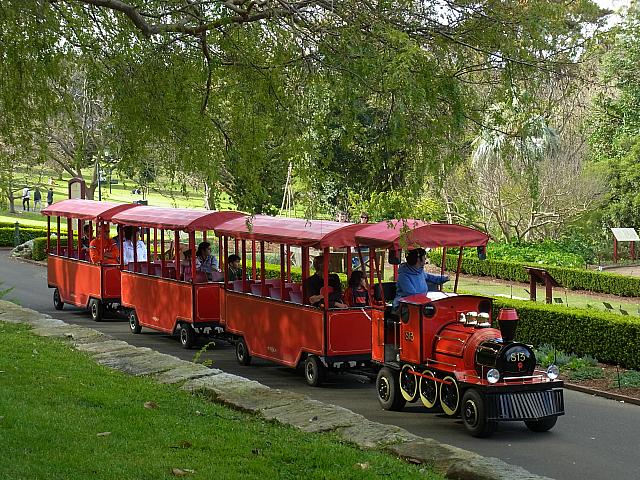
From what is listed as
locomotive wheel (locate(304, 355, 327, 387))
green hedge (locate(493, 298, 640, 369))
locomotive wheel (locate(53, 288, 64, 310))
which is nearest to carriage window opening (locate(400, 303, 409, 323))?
locomotive wheel (locate(304, 355, 327, 387))

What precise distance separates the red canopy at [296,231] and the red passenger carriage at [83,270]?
6461 millimetres

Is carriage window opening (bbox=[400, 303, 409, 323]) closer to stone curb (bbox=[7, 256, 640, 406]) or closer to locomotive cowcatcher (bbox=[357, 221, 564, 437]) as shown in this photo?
locomotive cowcatcher (bbox=[357, 221, 564, 437])

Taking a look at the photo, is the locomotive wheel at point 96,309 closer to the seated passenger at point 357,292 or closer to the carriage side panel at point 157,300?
the carriage side panel at point 157,300

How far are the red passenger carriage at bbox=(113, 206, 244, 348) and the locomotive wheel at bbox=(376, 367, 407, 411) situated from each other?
6089 mm

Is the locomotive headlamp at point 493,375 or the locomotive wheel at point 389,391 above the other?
the locomotive headlamp at point 493,375

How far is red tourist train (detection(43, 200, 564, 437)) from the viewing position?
12.0 metres

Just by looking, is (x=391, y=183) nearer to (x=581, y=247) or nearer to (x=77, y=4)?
(x=77, y=4)

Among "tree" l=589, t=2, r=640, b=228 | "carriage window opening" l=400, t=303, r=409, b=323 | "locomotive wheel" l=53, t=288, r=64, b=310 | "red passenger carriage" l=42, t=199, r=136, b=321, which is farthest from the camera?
"tree" l=589, t=2, r=640, b=228

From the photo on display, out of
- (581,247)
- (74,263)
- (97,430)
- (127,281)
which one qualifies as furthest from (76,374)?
(581,247)

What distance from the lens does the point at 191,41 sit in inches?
440

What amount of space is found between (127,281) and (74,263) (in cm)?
341

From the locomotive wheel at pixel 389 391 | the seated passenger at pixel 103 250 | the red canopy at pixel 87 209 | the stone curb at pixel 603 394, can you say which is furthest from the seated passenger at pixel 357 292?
the seated passenger at pixel 103 250

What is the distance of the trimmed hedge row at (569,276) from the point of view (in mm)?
30156

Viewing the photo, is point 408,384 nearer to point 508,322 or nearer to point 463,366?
point 463,366
